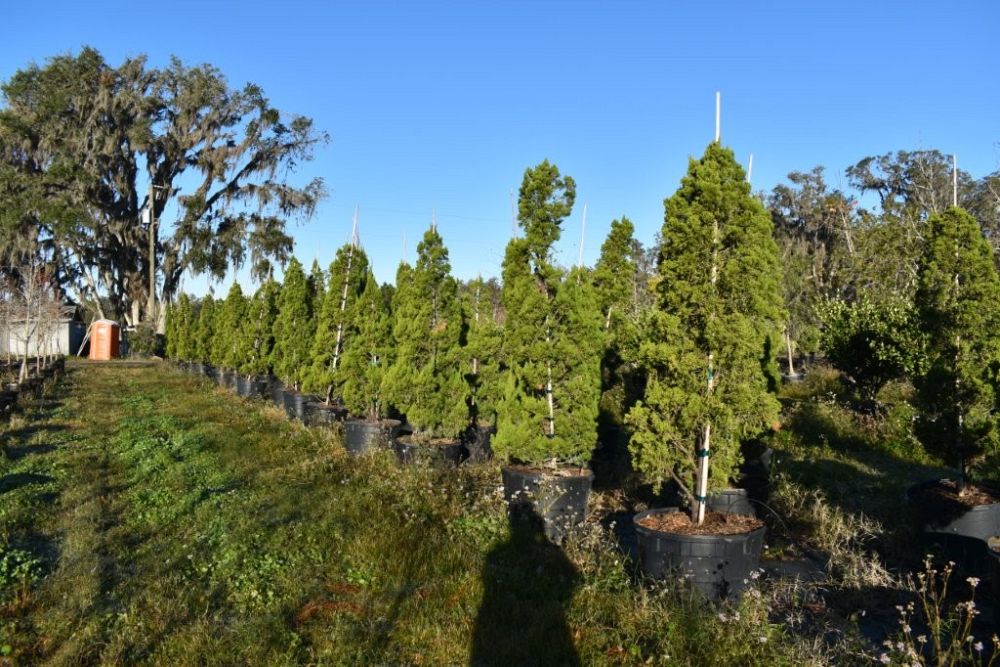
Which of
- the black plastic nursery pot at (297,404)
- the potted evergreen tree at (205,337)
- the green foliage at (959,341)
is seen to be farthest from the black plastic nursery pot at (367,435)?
the potted evergreen tree at (205,337)

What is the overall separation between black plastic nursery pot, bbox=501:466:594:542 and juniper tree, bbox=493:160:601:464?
1.19 ft

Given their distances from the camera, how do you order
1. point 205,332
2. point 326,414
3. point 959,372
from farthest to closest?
point 205,332
point 326,414
point 959,372

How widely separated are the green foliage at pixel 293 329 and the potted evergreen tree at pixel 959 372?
10.9 m

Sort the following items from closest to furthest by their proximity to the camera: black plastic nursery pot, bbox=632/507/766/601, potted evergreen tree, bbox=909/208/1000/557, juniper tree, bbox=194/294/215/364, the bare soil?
black plastic nursery pot, bbox=632/507/766/601
the bare soil
potted evergreen tree, bbox=909/208/1000/557
juniper tree, bbox=194/294/215/364

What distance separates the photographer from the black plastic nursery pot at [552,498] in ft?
19.2

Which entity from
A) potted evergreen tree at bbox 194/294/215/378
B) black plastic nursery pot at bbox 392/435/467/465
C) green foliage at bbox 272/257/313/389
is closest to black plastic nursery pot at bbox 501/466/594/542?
black plastic nursery pot at bbox 392/435/467/465

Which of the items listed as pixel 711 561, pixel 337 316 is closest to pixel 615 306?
pixel 337 316

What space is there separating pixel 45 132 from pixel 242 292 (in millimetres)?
20966

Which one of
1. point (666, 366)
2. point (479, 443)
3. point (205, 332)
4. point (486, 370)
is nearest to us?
point (666, 366)

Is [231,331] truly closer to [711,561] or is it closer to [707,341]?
[707,341]

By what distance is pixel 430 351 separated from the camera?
9.68 meters

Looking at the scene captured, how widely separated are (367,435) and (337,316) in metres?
3.67

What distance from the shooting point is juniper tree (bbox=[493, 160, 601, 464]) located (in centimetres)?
654

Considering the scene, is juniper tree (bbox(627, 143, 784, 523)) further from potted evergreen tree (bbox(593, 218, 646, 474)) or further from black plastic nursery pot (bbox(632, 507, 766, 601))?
potted evergreen tree (bbox(593, 218, 646, 474))
